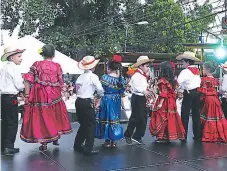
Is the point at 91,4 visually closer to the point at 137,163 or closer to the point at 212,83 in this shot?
the point at 212,83

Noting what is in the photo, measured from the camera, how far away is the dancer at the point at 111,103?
5.50 meters

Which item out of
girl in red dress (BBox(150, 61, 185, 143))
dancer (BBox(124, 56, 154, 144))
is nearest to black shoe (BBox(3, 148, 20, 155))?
dancer (BBox(124, 56, 154, 144))

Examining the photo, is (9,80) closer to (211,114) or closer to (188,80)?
(188,80)

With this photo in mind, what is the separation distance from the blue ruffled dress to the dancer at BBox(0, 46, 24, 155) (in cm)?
123

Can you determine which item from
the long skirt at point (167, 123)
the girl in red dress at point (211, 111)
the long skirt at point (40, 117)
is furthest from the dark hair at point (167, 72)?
the long skirt at point (40, 117)

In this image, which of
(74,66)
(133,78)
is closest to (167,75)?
(133,78)

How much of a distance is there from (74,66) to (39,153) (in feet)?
22.7

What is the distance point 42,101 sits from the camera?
517cm

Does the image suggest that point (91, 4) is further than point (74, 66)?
Yes

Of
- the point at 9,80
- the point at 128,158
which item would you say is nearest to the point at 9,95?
the point at 9,80

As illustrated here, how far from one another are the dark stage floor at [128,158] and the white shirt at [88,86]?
0.87 m

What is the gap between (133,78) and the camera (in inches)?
231

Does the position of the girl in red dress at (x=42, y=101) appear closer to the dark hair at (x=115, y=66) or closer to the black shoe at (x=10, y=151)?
the black shoe at (x=10, y=151)

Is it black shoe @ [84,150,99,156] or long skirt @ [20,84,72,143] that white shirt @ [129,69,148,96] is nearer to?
black shoe @ [84,150,99,156]
